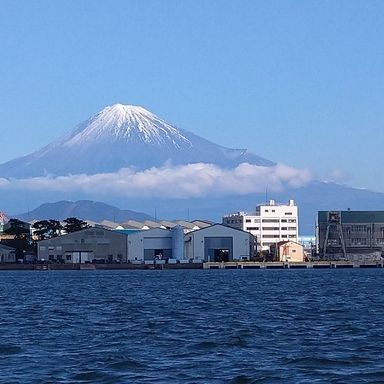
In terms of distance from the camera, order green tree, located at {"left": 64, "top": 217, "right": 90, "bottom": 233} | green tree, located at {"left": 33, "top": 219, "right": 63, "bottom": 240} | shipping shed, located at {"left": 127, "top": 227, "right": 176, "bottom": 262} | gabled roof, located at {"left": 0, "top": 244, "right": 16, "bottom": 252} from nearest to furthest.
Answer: shipping shed, located at {"left": 127, "top": 227, "right": 176, "bottom": 262} < gabled roof, located at {"left": 0, "top": 244, "right": 16, "bottom": 252} < green tree, located at {"left": 64, "top": 217, "right": 90, "bottom": 233} < green tree, located at {"left": 33, "top": 219, "right": 63, "bottom": 240}

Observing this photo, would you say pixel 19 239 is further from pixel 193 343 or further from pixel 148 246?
pixel 193 343

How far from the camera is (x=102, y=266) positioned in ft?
368

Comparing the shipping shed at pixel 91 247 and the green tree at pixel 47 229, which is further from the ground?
the green tree at pixel 47 229

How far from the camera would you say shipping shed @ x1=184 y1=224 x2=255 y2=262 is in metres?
115

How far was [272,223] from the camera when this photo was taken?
470 ft

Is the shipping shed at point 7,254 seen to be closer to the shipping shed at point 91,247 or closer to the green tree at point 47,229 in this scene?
the green tree at point 47,229

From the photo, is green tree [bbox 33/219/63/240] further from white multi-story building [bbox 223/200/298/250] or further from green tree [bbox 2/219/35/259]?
white multi-story building [bbox 223/200/298/250]

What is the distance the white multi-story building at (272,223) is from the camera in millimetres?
142750

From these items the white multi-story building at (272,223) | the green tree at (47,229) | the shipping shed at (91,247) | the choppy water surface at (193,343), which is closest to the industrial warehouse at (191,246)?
the shipping shed at (91,247)

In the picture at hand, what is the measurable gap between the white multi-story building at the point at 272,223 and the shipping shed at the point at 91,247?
31.0 meters

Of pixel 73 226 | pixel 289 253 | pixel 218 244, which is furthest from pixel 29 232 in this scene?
pixel 289 253

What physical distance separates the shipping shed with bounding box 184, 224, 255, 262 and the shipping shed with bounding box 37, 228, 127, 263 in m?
6.95

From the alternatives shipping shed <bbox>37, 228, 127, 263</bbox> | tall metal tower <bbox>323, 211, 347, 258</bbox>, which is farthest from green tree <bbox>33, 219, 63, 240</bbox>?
tall metal tower <bbox>323, 211, 347, 258</bbox>

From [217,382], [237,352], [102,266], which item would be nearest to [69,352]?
[237,352]
